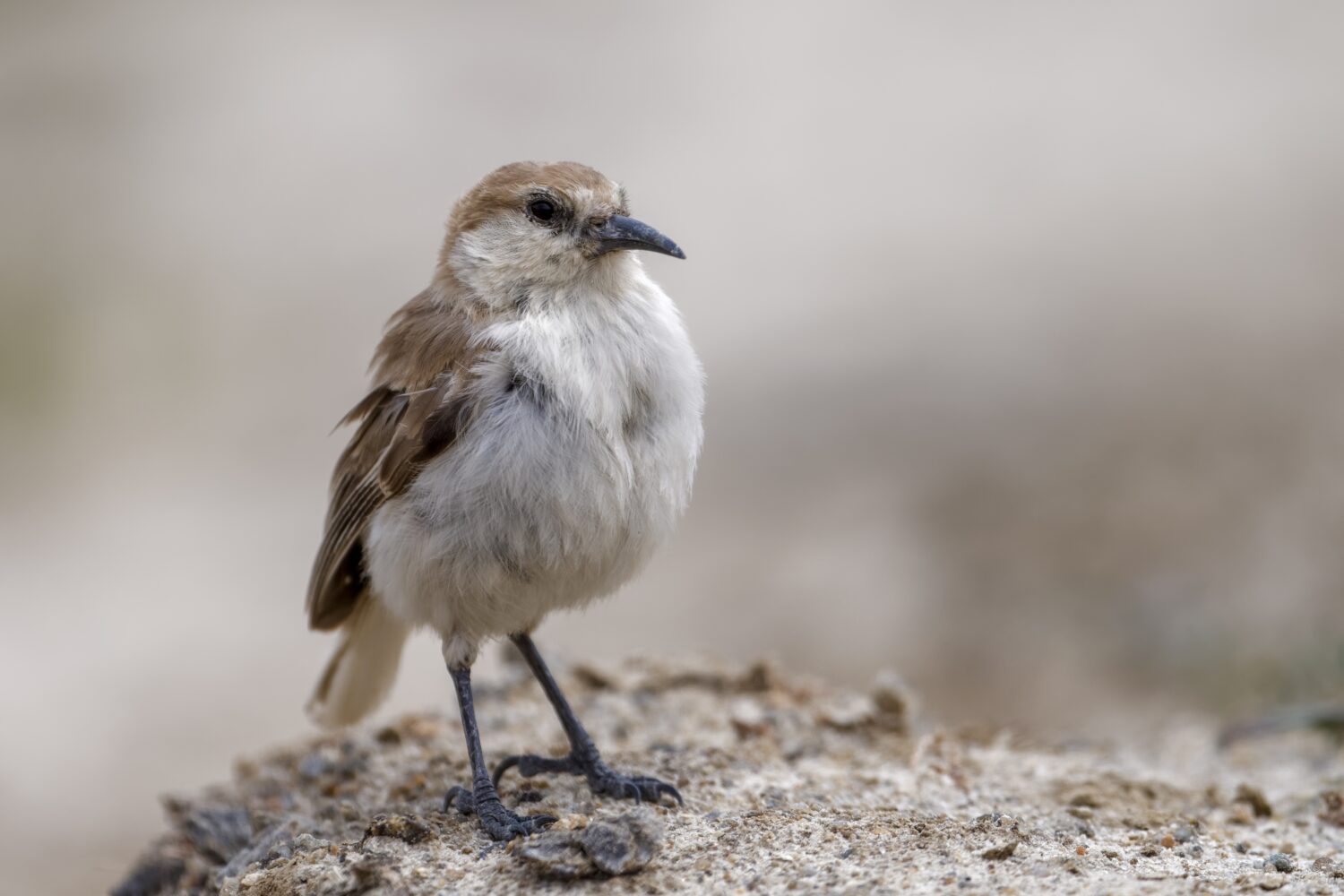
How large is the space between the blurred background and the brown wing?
79.6 inches

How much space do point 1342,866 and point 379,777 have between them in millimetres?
3500

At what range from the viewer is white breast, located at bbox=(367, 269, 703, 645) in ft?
15.7

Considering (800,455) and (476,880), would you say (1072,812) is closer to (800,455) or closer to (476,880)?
(476,880)

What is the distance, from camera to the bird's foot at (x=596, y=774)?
5.19 m

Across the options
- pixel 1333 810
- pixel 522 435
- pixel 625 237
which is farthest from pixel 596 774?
pixel 1333 810

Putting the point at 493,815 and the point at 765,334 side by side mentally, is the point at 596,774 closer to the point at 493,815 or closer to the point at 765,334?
the point at 493,815

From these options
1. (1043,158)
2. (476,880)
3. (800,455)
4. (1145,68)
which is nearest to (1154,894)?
(476,880)

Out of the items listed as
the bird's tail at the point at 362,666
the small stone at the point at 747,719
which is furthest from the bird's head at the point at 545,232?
the small stone at the point at 747,719

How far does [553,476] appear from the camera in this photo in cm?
475

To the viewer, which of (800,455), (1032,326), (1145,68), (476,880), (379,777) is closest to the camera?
(476,880)

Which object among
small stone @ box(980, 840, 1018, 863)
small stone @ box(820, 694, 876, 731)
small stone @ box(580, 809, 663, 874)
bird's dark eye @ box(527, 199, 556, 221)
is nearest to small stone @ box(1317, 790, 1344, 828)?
small stone @ box(980, 840, 1018, 863)

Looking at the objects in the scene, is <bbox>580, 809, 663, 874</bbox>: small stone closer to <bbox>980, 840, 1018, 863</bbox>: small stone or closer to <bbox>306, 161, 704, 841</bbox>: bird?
<bbox>306, 161, 704, 841</bbox>: bird

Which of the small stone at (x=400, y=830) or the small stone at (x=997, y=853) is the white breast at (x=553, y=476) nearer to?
the small stone at (x=400, y=830)

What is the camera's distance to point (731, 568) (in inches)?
402
